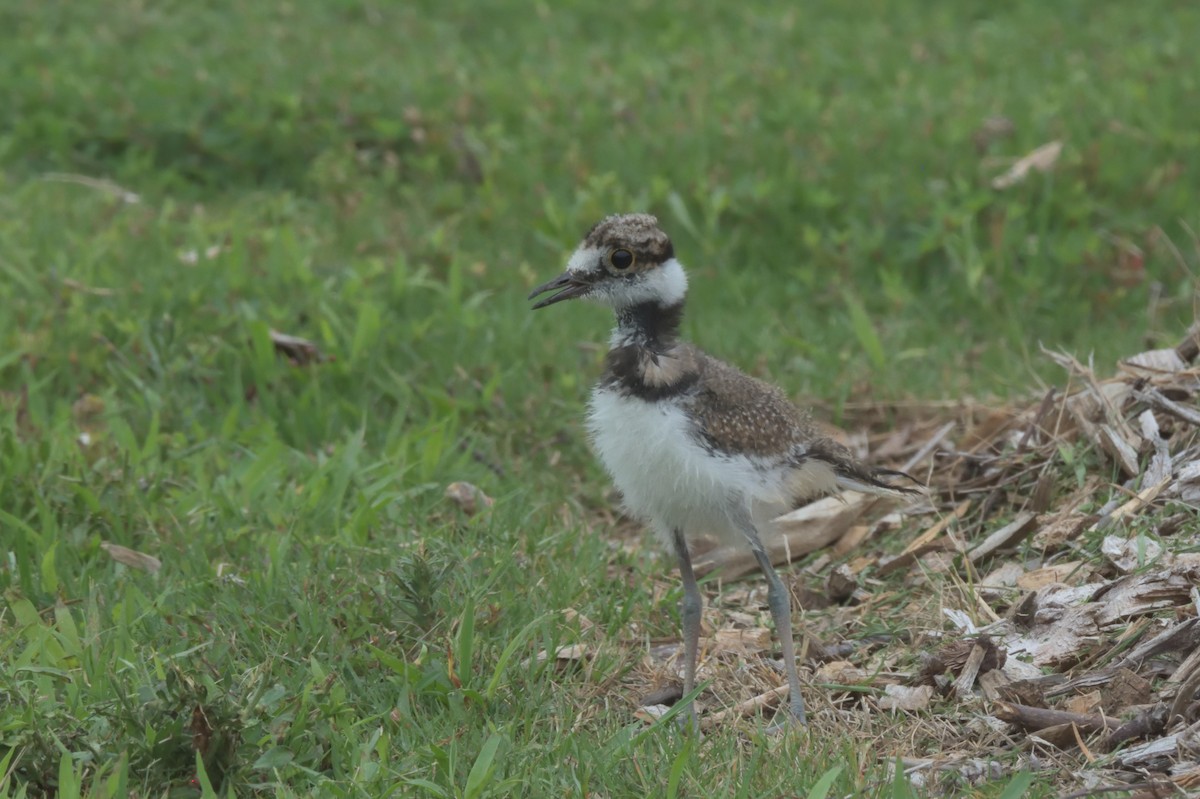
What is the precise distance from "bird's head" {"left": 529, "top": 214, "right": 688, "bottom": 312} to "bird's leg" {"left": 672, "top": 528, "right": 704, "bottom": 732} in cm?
75

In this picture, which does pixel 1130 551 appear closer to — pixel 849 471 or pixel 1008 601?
pixel 1008 601

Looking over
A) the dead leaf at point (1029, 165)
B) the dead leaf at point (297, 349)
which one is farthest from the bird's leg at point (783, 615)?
the dead leaf at point (1029, 165)

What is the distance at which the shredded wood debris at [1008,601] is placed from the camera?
3.96 metres

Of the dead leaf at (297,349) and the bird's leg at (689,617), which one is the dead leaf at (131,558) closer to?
the dead leaf at (297,349)

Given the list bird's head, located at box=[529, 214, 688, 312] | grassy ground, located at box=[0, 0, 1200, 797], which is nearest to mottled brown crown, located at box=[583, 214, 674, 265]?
bird's head, located at box=[529, 214, 688, 312]

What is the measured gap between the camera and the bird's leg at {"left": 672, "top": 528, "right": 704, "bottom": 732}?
14.3 ft

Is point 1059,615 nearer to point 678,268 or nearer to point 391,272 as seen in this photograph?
point 678,268

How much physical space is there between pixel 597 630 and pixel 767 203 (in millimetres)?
4183

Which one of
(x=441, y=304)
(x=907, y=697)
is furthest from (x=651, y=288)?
(x=441, y=304)

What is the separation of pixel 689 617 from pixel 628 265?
110 cm

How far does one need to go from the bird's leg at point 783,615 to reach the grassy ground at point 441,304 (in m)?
0.19

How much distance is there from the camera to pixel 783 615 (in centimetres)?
432

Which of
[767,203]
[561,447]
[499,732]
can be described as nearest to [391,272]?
[561,447]

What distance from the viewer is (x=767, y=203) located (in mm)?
8297
